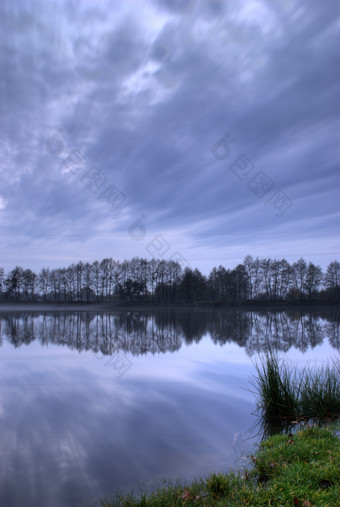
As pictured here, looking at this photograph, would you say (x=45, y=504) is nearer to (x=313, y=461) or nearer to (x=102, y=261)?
(x=313, y=461)

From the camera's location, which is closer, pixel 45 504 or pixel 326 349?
pixel 45 504

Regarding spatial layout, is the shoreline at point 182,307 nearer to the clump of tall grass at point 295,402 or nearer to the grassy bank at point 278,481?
the clump of tall grass at point 295,402

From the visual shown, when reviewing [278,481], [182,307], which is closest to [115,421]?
[278,481]

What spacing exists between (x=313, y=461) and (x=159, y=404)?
4.27 meters

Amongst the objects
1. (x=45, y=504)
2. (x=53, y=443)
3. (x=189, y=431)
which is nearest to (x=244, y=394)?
(x=189, y=431)

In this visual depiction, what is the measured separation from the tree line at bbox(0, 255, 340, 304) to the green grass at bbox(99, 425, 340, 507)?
7901cm

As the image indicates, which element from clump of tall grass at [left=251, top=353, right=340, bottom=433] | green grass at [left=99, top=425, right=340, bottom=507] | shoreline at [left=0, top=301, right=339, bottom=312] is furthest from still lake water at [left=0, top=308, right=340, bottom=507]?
shoreline at [left=0, top=301, right=339, bottom=312]

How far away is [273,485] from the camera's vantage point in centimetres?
391

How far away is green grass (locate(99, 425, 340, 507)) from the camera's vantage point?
3.60 m

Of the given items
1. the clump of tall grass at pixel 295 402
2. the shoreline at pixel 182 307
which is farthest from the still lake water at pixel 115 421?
the shoreline at pixel 182 307

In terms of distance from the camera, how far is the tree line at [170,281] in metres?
85.8

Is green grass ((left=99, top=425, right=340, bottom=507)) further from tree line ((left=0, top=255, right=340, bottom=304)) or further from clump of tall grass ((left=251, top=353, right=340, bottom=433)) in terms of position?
tree line ((left=0, top=255, right=340, bottom=304))

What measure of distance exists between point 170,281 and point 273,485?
3318 inches

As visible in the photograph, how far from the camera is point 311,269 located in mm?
88312
